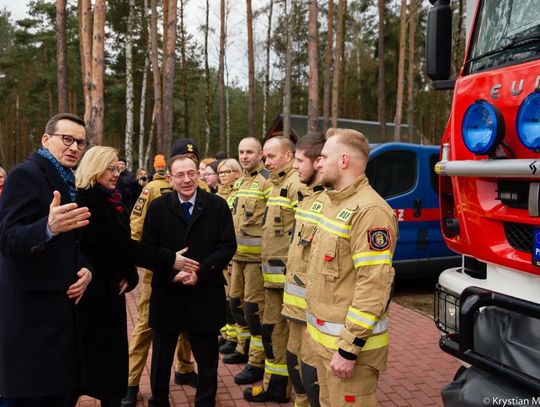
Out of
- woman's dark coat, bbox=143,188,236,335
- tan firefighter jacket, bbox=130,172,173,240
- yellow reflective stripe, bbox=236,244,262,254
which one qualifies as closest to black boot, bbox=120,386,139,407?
woman's dark coat, bbox=143,188,236,335

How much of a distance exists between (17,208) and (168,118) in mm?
13550

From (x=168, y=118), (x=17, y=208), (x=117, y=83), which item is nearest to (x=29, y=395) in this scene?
(x=17, y=208)

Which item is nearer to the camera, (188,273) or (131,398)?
(188,273)

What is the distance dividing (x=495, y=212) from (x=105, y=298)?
2.49 m

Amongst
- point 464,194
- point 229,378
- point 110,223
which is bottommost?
point 229,378

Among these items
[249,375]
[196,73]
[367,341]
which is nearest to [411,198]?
[249,375]

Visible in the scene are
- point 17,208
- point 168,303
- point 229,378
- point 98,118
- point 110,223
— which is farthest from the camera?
point 98,118

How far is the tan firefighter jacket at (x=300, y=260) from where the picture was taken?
3.27 m

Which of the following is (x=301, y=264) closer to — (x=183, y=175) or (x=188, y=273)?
(x=188, y=273)

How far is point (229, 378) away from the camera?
4.66 metres

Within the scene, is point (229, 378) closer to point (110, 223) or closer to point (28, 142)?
point (110, 223)

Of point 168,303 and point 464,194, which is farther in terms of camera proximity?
point 168,303

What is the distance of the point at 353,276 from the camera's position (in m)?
2.60

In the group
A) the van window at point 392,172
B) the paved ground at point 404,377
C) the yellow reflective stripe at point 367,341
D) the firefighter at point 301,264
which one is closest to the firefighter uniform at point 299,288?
the firefighter at point 301,264
